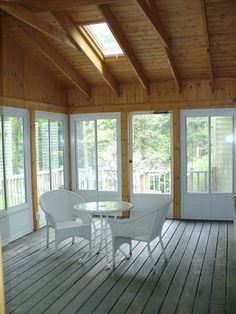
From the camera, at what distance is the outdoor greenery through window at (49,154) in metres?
6.05

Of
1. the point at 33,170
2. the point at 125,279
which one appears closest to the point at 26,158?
the point at 33,170

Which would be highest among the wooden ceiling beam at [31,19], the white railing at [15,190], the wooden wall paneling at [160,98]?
the wooden ceiling beam at [31,19]

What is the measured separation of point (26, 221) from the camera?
5637mm

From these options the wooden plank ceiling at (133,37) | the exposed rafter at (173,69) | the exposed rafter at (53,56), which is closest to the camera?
the wooden plank ceiling at (133,37)

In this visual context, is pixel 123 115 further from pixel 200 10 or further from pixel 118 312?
pixel 118 312

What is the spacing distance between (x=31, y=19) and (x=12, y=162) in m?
2.24

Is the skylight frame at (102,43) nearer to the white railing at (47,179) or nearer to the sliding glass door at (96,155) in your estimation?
the sliding glass door at (96,155)

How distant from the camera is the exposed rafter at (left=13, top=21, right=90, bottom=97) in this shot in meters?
4.81

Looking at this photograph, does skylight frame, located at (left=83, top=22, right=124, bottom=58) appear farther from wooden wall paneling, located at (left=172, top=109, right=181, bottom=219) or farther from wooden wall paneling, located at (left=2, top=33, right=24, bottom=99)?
wooden wall paneling, located at (left=172, top=109, right=181, bottom=219)

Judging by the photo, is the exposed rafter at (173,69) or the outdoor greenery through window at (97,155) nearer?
the exposed rafter at (173,69)

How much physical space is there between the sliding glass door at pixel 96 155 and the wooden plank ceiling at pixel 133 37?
26.9 inches

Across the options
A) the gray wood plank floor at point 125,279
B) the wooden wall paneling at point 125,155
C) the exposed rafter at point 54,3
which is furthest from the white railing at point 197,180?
the exposed rafter at point 54,3

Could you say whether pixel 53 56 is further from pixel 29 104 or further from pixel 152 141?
pixel 152 141

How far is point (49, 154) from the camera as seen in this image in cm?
631
